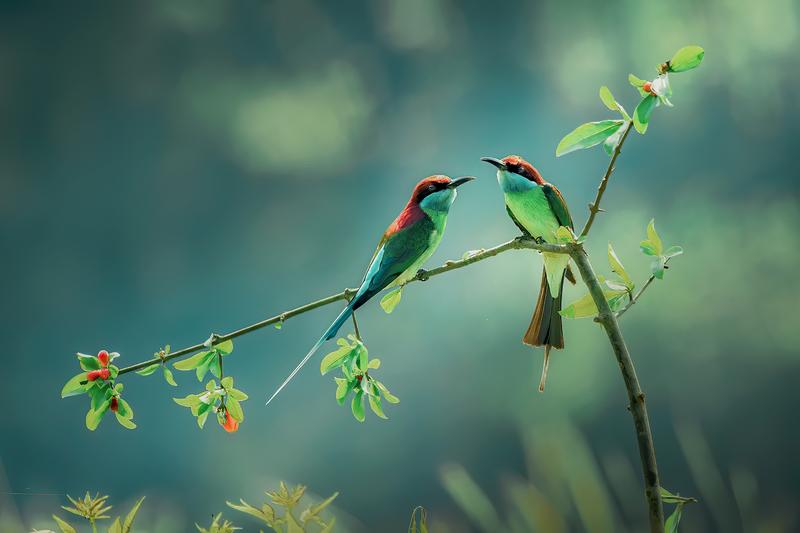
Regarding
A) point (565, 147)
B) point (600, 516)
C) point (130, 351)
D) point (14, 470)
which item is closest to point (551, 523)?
point (600, 516)

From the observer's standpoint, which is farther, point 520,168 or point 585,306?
point 520,168

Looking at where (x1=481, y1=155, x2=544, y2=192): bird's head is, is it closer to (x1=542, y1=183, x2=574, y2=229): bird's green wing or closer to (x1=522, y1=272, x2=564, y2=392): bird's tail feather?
(x1=542, y1=183, x2=574, y2=229): bird's green wing

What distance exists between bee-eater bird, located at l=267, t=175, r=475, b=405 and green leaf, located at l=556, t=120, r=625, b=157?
0.21 metres

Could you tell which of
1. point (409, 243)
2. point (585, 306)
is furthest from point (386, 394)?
point (585, 306)

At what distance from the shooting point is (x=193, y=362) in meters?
1.21

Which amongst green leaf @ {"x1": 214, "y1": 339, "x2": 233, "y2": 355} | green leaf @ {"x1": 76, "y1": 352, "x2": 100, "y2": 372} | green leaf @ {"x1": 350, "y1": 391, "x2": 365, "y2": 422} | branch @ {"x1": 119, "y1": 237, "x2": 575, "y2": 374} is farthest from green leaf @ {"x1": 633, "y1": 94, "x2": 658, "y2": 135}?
green leaf @ {"x1": 76, "y1": 352, "x2": 100, "y2": 372}

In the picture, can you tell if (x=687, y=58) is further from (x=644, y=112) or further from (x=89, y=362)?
(x=89, y=362)

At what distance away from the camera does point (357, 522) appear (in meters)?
1.76

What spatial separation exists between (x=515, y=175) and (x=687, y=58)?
0.33 metres

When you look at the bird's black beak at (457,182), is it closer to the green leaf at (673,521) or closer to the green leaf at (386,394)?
the green leaf at (386,394)

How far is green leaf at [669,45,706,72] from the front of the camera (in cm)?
96

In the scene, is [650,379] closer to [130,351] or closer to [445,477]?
[445,477]

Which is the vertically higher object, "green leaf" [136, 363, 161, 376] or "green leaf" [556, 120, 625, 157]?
"green leaf" [556, 120, 625, 157]

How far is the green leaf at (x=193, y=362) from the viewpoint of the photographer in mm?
1206
